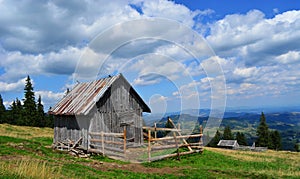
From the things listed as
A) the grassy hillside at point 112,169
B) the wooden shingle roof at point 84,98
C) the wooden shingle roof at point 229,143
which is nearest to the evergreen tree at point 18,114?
the wooden shingle roof at point 84,98

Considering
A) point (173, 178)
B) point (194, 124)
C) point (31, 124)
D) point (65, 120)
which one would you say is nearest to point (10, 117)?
point (31, 124)

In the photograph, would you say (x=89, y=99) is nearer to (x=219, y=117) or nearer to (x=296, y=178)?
(x=219, y=117)

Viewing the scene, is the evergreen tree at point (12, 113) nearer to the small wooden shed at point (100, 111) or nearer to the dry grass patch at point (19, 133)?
the dry grass patch at point (19, 133)

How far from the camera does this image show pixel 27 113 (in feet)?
203

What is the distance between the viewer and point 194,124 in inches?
932

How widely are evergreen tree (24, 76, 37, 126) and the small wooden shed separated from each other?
38584 mm

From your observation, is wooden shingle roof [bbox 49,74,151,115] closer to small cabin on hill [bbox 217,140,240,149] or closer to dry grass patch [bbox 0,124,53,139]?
dry grass patch [bbox 0,124,53,139]

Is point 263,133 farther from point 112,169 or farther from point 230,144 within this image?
point 112,169

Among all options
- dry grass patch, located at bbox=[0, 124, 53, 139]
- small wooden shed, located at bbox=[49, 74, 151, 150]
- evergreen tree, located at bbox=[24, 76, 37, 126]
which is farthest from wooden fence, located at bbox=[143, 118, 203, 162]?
evergreen tree, located at bbox=[24, 76, 37, 126]

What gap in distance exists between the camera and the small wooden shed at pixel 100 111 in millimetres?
21250

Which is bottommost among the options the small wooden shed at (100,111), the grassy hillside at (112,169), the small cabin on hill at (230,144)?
the small cabin on hill at (230,144)

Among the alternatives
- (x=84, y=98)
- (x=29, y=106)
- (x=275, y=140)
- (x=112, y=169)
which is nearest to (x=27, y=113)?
(x=29, y=106)

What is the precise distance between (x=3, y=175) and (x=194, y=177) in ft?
25.9

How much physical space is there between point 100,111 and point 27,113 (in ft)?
154
